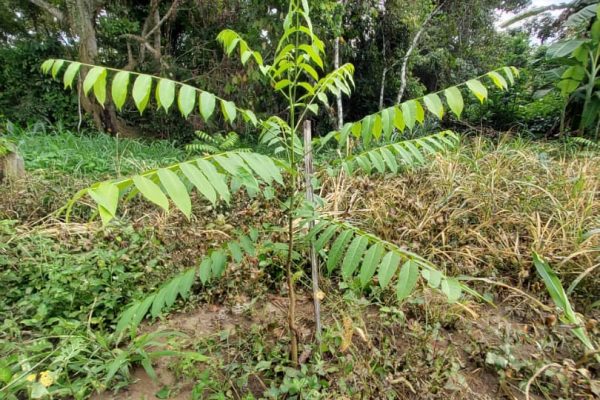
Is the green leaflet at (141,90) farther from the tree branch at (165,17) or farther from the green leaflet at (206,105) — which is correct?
the tree branch at (165,17)

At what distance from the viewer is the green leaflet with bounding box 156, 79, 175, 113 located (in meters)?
0.94

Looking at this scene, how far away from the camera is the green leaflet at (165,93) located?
0.94 meters

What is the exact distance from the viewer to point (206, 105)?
1.01 metres

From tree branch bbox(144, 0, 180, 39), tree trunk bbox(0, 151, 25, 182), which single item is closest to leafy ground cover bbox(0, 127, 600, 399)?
tree trunk bbox(0, 151, 25, 182)

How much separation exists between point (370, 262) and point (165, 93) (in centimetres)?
80

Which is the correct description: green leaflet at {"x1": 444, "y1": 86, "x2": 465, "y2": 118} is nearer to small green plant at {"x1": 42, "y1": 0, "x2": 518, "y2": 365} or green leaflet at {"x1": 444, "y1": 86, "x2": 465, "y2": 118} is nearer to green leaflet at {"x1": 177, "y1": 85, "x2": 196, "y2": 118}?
small green plant at {"x1": 42, "y1": 0, "x2": 518, "y2": 365}

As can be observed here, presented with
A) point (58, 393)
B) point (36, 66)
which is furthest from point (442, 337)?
point (36, 66)

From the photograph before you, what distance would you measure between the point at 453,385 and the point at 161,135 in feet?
22.6

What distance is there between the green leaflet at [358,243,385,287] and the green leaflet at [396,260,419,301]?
8 cm

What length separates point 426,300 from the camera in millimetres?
1804

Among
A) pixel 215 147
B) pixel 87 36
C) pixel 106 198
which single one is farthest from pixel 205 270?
pixel 87 36

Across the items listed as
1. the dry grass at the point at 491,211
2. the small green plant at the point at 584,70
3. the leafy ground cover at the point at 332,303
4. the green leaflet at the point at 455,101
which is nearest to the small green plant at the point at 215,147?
the leafy ground cover at the point at 332,303

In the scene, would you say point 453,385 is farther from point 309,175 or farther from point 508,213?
point 508,213

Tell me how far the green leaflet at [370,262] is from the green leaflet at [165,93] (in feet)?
2.44
